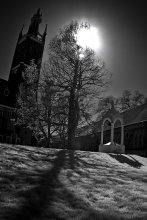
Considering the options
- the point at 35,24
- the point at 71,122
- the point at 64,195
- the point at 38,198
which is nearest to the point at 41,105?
the point at 71,122

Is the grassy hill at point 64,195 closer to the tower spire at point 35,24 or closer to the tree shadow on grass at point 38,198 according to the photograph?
the tree shadow on grass at point 38,198

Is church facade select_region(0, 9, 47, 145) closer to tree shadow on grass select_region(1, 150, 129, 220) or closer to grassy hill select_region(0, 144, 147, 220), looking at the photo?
grassy hill select_region(0, 144, 147, 220)

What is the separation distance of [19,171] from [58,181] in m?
1.41

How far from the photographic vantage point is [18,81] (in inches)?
1897

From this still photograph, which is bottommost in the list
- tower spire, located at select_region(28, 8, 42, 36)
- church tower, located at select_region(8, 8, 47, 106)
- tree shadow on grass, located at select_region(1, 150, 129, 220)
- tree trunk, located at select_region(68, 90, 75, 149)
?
tree shadow on grass, located at select_region(1, 150, 129, 220)

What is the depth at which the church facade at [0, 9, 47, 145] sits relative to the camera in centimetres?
4025

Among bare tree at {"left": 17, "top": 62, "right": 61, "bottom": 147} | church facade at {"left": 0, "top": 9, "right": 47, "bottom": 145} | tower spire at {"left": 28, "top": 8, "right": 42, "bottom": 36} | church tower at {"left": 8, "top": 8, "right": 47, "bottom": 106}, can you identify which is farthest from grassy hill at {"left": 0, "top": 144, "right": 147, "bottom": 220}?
tower spire at {"left": 28, "top": 8, "right": 42, "bottom": 36}

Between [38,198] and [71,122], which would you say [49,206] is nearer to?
[38,198]

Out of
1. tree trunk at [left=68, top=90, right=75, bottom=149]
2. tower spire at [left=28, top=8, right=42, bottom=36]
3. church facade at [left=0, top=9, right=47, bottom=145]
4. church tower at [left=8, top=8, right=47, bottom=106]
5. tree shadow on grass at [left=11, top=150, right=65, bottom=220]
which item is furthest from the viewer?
tower spire at [left=28, top=8, right=42, bottom=36]

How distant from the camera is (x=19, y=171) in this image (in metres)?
7.30

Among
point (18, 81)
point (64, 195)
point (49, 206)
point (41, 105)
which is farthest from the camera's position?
point (18, 81)

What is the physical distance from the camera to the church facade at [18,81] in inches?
1585

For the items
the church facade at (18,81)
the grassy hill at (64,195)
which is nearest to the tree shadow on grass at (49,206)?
the grassy hill at (64,195)

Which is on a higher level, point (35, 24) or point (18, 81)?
point (35, 24)
